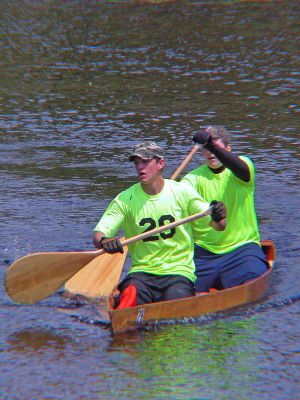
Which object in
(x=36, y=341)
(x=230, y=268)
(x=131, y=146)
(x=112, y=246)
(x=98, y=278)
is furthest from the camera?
(x=131, y=146)

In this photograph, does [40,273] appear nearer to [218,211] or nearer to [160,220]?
[160,220]

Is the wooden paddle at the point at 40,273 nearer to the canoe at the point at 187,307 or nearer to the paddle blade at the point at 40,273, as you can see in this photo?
the paddle blade at the point at 40,273

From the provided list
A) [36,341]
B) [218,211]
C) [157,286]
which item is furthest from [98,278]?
[218,211]

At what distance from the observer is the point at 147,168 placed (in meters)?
8.84

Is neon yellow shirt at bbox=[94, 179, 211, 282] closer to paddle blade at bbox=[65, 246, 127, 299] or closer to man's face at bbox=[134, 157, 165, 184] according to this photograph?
man's face at bbox=[134, 157, 165, 184]

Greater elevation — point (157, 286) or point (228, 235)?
point (228, 235)

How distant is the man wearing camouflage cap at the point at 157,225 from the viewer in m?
8.92

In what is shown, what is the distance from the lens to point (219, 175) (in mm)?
10117

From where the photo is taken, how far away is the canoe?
28.6 feet

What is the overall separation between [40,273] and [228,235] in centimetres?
210

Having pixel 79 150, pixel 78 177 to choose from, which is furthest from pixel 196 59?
pixel 78 177

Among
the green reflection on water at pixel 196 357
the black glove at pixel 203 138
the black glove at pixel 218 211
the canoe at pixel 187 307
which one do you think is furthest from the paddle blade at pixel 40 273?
the black glove at pixel 203 138

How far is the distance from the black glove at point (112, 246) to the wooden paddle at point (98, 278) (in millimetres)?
1779

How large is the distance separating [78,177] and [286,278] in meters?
5.64
